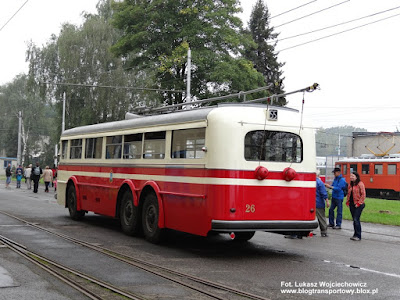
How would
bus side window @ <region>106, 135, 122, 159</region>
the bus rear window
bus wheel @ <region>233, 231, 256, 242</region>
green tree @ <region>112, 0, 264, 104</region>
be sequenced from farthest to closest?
green tree @ <region>112, 0, 264, 104</region> < bus side window @ <region>106, 135, 122, 159</region> < bus wheel @ <region>233, 231, 256, 242</region> < the bus rear window

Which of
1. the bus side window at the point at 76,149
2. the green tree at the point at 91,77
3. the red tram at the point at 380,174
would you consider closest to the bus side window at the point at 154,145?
the bus side window at the point at 76,149

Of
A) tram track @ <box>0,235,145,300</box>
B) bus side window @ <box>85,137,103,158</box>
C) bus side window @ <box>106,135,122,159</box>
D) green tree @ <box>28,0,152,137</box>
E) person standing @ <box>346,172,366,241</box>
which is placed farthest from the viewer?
green tree @ <box>28,0,152,137</box>

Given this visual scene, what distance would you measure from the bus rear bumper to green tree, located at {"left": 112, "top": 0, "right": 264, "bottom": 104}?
22.3m

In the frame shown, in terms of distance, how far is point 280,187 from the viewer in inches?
406

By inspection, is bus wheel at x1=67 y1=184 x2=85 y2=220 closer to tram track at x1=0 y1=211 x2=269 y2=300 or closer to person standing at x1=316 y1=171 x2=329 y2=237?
tram track at x1=0 y1=211 x2=269 y2=300

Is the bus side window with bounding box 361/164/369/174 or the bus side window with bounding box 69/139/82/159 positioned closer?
the bus side window with bounding box 69/139/82/159

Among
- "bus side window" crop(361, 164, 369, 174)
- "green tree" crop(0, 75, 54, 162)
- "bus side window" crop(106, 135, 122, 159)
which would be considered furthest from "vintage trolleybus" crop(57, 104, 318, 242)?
"green tree" crop(0, 75, 54, 162)

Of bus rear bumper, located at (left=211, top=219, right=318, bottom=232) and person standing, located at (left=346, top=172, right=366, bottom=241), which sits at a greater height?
person standing, located at (left=346, top=172, right=366, bottom=241)

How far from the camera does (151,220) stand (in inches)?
470

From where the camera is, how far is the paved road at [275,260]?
755 centimetres

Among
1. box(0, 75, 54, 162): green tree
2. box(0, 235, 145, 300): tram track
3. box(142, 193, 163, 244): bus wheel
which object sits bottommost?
box(0, 235, 145, 300): tram track

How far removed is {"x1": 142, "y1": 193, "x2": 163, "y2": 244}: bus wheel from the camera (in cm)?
1158

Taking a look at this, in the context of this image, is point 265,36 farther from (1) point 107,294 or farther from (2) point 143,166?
(1) point 107,294

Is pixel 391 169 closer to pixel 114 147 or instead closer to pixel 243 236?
pixel 243 236
